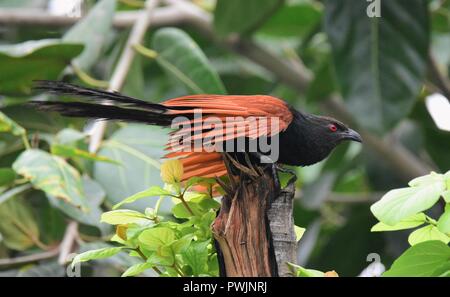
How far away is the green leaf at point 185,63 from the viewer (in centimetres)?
338

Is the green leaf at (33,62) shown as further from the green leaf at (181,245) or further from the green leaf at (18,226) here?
the green leaf at (181,245)

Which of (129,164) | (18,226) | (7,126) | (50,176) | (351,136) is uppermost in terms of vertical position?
(351,136)

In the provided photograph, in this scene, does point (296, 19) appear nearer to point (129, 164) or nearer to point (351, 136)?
point (129, 164)

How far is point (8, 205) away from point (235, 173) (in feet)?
4.35

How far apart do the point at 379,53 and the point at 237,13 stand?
29.2 inches

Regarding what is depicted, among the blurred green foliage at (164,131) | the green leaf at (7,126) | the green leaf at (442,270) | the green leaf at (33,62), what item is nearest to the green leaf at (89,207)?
the blurred green foliage at (164,131)

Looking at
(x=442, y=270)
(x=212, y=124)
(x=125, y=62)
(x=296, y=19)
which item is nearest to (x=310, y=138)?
(x=212, y=124)

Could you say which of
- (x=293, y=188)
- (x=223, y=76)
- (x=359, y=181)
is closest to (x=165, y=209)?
(x=293, y=188)

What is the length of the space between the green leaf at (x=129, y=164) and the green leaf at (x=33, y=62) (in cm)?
37

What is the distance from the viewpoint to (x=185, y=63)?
137 inches

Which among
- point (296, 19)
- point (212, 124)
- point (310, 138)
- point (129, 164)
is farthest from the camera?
point (296, 19)

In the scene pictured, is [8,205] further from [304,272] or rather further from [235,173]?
[304,272]

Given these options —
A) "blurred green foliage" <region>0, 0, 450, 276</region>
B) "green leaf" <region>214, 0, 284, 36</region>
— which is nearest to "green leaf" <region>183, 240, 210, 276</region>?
"blurred green foliage" <region>0, 0, 450, 276</region>

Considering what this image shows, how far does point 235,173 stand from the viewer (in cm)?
191
